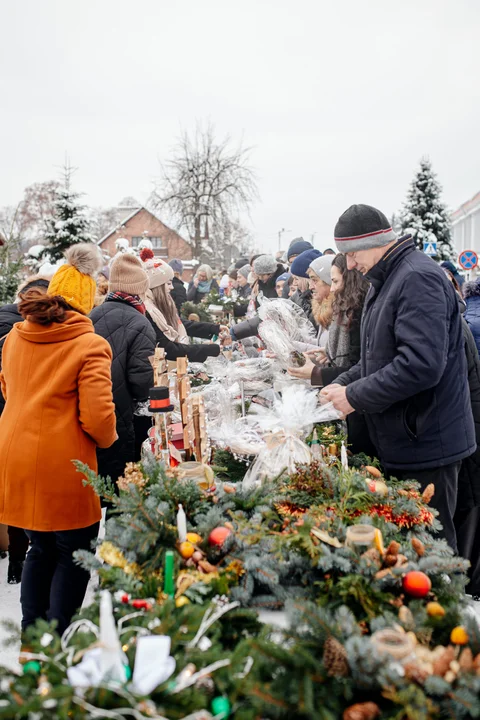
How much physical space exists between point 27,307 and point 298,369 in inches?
58.7

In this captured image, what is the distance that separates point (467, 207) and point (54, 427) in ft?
157

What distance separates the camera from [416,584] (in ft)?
5.24

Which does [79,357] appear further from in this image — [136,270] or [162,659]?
[162,659]

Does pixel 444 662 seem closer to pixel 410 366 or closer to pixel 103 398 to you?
pixel 410 366

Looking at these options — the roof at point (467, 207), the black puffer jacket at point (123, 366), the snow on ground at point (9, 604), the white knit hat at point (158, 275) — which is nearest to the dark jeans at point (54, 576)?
the snow on ground at point (9, 604)

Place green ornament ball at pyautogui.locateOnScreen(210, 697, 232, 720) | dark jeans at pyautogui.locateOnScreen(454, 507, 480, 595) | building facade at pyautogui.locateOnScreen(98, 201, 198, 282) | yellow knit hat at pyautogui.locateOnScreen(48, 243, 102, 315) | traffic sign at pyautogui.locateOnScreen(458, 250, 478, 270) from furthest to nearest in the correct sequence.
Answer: building facade at pyautogui.locateOnScreen(98, 201, 198, 282) < traffic sign at pyautogui.locateOnScreen(458, 250, 478, 270) < dark jeans at pyautogui.locateOnScreen(454, 507, 480, 595) < yellow knit hat at pyautogui.locateOnScreen(48, 243, 102, 315) < green ornament ball at pyautogui.locateOnScreen(210, 697, 232, 720)

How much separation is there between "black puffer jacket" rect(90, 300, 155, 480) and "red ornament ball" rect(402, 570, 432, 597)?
2219mm

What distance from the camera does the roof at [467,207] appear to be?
42.0 metres

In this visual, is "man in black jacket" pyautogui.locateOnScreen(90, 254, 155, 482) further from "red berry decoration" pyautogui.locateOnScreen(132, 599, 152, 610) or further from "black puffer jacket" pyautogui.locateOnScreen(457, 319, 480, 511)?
"red berry decoration" pyautogui.locateOnScreen(132, 599, 152, 610)

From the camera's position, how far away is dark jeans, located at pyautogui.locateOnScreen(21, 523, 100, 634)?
268 cm

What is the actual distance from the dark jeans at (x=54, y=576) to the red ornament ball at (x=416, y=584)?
5.24 ft

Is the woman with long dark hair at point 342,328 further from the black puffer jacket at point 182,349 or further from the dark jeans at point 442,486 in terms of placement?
the black puffer jacket at point 182,349

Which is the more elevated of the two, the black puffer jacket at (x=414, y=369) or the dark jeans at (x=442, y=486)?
the black puffer jacket at (x=414, y=369)

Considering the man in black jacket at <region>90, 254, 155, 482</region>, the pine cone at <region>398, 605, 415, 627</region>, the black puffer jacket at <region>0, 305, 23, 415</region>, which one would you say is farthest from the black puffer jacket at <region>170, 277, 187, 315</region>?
A: the pine cone at <region>398, 605, 415, 627</region>
